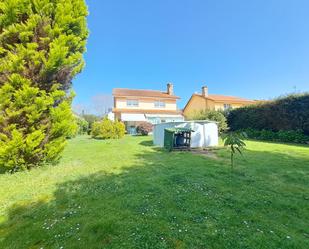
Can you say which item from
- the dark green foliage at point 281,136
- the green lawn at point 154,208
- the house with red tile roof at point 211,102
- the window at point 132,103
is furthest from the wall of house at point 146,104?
the green lawn at point 154,208

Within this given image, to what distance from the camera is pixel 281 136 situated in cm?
2491

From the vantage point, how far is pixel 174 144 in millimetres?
17891

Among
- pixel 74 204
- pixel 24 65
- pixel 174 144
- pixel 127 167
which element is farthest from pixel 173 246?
pixel 174 144

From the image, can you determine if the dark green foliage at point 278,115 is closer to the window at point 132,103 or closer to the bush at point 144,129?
the bush at point 144,129

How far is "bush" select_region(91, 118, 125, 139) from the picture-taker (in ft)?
99.7

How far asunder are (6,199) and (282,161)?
567 inches

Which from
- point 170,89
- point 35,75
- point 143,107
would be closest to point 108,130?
point 143,107

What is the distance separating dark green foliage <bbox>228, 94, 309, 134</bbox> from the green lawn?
16.9 m

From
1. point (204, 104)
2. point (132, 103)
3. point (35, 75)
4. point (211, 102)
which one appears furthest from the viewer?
point (204, 104)

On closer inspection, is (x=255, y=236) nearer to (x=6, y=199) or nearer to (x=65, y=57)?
(x=6, y=199)

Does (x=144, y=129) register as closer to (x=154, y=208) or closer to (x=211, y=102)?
(x=211, y=102)

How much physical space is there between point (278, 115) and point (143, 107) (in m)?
30.4

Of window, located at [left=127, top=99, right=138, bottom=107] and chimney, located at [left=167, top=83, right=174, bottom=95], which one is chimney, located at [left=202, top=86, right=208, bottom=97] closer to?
chimney, located at [left=167, top=83, right=174, bottom=95]

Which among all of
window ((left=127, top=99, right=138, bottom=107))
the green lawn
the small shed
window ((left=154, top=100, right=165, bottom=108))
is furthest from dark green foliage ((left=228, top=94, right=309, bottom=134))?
window ((left=127, top=99, right=138, bottom=107))
